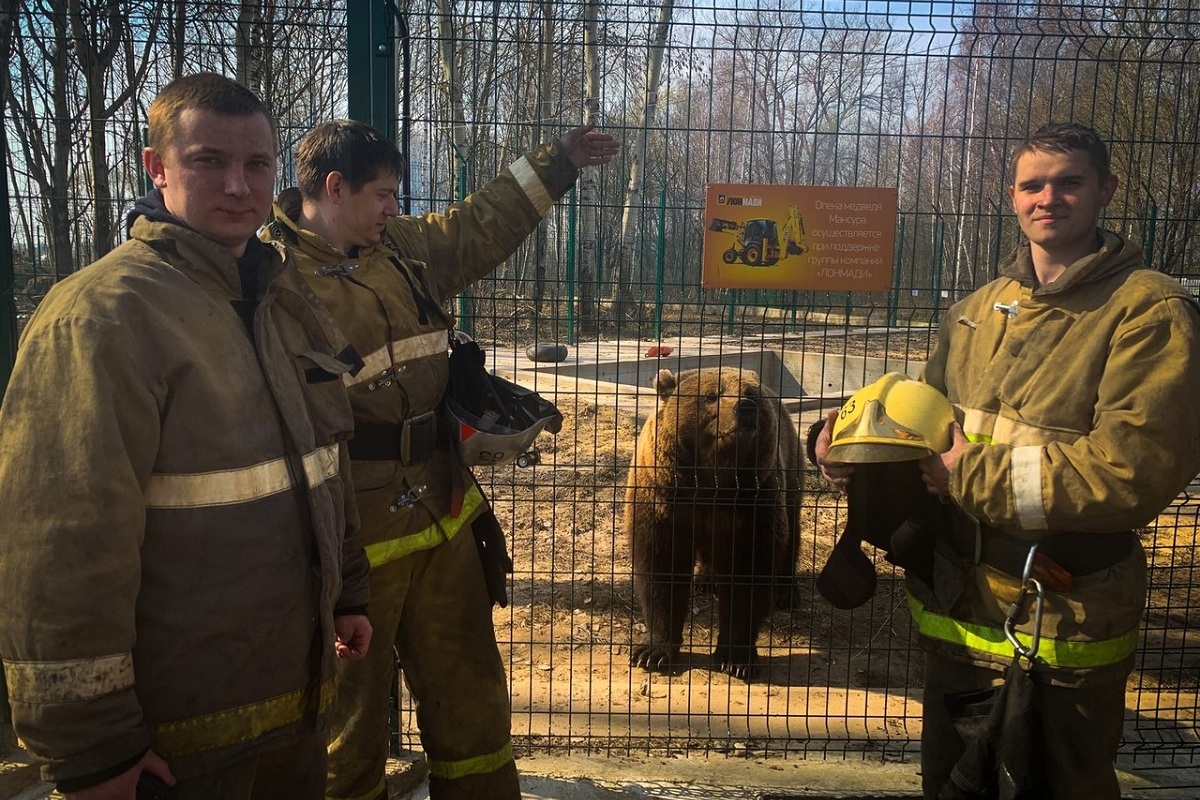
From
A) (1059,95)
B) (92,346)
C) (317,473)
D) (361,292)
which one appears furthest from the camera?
(1059,95)

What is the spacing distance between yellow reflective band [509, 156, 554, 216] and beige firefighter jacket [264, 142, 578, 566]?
0.16m

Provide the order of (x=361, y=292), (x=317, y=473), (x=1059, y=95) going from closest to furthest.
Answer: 1. (x=317, y=473)
2. (x=361, y=292)
3. (x=1059, y=95)

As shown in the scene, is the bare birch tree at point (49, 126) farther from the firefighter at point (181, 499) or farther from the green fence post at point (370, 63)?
the firefighter at point (181, 499)

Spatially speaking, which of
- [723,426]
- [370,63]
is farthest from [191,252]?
[723,426]

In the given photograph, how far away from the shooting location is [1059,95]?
5.84 metres

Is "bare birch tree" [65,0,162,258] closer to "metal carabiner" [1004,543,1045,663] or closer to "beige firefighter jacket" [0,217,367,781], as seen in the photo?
"beige firefighter jacket" [0,217,367,781]

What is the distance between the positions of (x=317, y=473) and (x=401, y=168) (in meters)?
1.20

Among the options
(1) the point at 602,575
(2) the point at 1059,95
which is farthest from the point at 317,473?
(2) the point at 1059,95

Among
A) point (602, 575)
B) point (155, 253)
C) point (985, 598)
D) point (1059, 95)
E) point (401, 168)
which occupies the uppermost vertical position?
point (1059, 95)

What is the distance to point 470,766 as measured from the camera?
113 inches

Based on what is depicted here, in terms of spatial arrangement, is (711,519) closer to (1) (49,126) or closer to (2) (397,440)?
(2) (397,440)

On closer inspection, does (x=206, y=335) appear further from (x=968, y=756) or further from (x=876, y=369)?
(x=876, y=369)

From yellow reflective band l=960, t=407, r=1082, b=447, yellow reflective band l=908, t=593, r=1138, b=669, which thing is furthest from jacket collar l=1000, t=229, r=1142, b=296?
yellow reflective band l=908, t=593, r=1138, b=669

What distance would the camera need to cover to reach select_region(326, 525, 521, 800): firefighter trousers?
282 cm
